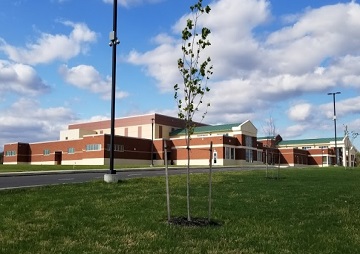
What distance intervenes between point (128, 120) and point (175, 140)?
21.3m

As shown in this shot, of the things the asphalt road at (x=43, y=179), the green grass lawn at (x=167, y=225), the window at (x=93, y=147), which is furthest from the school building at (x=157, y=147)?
the green grass lawn at (x=167, y=225)

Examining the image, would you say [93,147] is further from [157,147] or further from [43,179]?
[43,179]

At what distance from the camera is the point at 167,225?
25.7 ft

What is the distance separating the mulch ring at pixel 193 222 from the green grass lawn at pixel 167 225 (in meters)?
0.22

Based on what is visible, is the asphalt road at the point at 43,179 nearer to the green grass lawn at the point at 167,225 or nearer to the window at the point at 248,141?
the green grass lawn at the point at 167,225

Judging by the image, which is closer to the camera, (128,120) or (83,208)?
(83,208)

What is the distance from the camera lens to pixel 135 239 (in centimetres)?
677

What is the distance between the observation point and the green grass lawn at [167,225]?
6367 millimetres

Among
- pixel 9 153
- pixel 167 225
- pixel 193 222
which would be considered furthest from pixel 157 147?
pixel 167 225

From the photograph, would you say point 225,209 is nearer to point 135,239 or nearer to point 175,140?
point 135,239

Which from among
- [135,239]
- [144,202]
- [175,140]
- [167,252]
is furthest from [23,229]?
[175,140]

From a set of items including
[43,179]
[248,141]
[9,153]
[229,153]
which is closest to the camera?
[43,179]

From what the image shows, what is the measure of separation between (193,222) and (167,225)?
0.58 metres

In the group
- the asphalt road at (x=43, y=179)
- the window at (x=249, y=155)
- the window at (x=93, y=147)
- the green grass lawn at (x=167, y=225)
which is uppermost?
the window at (x=93, y=147)
